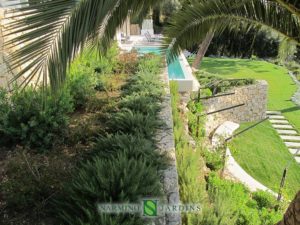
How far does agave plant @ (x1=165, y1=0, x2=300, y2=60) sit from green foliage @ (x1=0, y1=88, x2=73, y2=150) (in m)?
2.07

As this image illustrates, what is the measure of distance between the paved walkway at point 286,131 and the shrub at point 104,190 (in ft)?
33.8

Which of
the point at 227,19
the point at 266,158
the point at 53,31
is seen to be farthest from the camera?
the point at 266,158

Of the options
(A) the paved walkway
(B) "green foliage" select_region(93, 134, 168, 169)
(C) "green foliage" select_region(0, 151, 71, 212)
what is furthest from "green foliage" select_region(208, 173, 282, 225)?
(A) the paved walkway

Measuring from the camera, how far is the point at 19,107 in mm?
5090

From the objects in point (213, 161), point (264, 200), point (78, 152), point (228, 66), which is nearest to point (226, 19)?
point (78, 152)

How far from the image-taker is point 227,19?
4508 millimetres

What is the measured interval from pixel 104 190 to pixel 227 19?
290 centimetres

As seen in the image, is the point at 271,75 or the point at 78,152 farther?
the point at 271,75

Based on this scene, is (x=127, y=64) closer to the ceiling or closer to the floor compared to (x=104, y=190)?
closer to the ceiling

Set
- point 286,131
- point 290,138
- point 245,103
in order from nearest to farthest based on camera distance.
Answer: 1. point 290,138
2. point 286,131
3. point 245,103

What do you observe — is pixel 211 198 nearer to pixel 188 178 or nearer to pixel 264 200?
pixel 188 178

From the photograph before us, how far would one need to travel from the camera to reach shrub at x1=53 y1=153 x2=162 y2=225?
316 cm

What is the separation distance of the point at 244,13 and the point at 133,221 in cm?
320

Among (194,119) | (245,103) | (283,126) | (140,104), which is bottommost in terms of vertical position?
(283,126)
